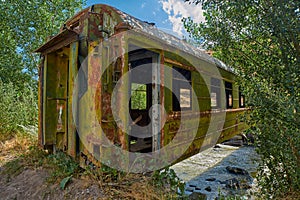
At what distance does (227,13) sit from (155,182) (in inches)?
102

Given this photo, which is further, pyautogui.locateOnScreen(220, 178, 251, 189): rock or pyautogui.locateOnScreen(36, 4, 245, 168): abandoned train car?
pyautogui.locateOnScreen(220, 178, 251, 189): rock

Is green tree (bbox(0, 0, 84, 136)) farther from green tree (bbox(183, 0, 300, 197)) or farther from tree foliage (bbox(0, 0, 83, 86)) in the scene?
green tree (bbox(183, 0, 300, 197))

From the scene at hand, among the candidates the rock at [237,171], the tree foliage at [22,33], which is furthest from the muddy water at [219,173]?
the tree foliage at [22,33]

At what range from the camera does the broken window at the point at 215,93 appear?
246 inches

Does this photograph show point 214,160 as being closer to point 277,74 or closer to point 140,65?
point 140,65

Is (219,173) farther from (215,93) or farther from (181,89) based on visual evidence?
(181,89)

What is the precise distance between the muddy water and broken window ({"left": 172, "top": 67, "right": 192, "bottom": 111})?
174 cm

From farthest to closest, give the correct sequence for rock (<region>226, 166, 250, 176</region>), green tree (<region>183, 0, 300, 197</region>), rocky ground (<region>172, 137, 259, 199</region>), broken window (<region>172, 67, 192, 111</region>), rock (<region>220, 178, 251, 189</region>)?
rock (<region>226, 166, 250, 176</region>), rock (<region>220, 178, 251, 189</region>), rocky ground (<region>172, 137, 259, 199</region>), broken window (<region>172, 67, 192, 111</region>), green tree (<region>183, 0, 300, 197</region>)

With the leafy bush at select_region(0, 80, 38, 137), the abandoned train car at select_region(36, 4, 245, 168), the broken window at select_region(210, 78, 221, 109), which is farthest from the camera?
the leafy bush at select_region(0, 80, 38, 137)

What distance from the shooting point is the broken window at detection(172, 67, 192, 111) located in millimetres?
4676

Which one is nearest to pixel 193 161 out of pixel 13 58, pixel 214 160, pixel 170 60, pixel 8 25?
pixel 214 160

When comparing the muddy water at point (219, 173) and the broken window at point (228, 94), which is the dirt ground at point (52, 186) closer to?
the muddy water at point (219, 173)

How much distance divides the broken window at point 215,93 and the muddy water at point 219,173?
69.8 inches

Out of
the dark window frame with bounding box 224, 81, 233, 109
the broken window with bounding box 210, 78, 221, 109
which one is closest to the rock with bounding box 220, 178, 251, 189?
the broken window with bounding box 210, 78, 221, 109
